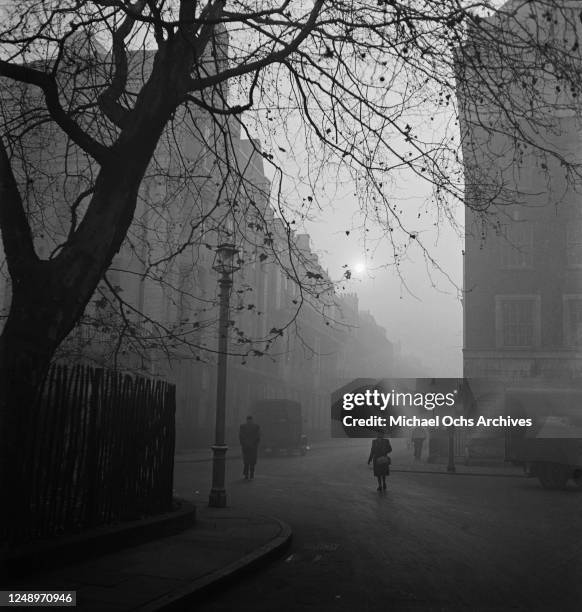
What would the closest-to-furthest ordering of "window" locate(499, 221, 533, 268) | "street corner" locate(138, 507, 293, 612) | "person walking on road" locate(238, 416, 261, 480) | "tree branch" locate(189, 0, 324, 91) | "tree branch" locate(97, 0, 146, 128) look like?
"street corner" locate(138, 507, 293, 612) < "tree branch" locate(189, 0, 324, 91) < "tree branch" locate(97, 0, 146, 128) < "person walking on road" locate(238, 416, 261, 480) < "window" locate(499, 221, 533, 268)

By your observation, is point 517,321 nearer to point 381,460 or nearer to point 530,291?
point 530,291

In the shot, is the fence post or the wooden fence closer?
the wooden fence

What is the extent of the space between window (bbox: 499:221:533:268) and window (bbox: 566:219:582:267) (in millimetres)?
1861

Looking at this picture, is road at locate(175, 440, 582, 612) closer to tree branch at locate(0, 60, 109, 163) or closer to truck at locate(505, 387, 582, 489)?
truck at locate(505, 387, 582, 489)

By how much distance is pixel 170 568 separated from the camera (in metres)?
8.06

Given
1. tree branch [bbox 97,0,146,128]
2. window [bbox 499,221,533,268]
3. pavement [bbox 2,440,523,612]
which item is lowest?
pavement [bbox 2,440,523,612]

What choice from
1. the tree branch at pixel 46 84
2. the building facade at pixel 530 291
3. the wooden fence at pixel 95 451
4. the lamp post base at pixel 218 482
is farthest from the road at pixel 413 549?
the building facade at pixel 530 291

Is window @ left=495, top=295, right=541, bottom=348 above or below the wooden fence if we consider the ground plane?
above

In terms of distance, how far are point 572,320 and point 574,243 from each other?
13.6ft

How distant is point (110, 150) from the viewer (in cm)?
874

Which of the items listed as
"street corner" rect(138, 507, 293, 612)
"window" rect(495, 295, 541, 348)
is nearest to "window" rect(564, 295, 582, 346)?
"window" rect(495, 295, 541, 348)

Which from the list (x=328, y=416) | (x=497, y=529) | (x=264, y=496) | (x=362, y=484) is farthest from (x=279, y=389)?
(x=497, y=529)

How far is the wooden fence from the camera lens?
8.14 meters

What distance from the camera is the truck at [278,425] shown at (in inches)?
1507
